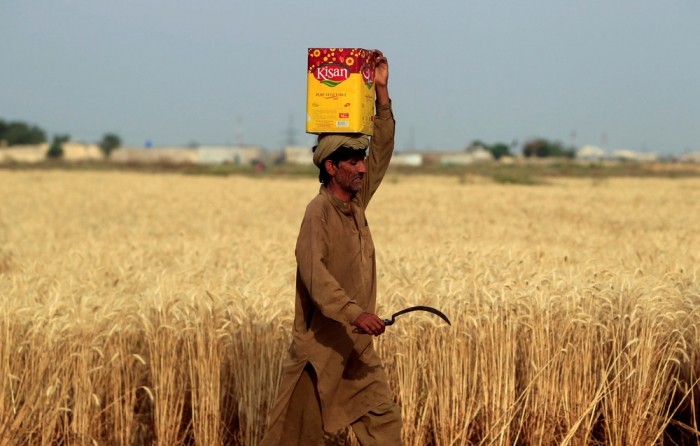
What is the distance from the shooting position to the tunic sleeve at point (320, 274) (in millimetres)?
4285

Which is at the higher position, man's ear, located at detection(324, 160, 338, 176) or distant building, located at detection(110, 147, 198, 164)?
man's ear, located at detection(324, 160, 338, 176)

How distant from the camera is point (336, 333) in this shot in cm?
462

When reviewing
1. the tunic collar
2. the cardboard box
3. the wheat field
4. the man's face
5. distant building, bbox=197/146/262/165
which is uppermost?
the cardboard box

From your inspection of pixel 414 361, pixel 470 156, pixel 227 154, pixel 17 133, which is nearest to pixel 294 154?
pixel 227 154

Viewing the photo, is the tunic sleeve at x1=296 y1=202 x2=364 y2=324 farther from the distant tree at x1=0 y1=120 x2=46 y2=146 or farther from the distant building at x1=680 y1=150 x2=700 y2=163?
the distant tree at x1=0 y1=120 x2=46 y2=146

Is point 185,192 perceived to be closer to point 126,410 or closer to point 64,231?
point 64,231

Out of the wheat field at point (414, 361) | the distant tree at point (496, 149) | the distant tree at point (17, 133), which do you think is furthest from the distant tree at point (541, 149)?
the wheat field at point (414, 361)

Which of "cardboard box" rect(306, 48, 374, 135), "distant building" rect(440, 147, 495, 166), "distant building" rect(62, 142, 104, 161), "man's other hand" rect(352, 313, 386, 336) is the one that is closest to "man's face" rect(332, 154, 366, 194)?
"cardboard box" rect(306, 48, 374, 135)

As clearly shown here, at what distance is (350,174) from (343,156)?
0.10 m

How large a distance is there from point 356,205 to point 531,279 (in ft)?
9.61

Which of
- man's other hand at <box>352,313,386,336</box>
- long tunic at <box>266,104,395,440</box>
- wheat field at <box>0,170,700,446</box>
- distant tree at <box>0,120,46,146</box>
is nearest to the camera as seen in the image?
man's other hand at <box>352,313,386,336</box>

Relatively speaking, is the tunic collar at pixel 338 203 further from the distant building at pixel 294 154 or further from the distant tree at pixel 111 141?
the distant tree at pixel 111 141

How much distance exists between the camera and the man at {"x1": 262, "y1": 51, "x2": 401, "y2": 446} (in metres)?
4.54

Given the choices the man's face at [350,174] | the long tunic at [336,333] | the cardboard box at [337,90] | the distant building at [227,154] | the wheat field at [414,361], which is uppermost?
the cardboard box at [337,90]
